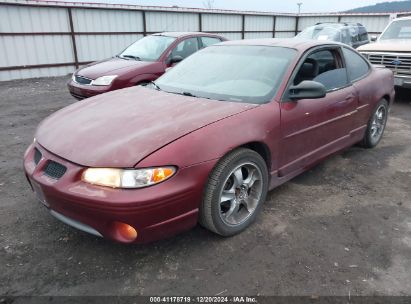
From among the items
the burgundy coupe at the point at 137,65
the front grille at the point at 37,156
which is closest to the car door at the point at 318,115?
the front grille at the point at 37,156

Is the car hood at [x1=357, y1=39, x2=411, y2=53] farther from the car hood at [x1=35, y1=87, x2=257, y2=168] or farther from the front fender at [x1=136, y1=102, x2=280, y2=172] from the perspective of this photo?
the car hood at [x1=35, y1=87, x2=257, y2=168]

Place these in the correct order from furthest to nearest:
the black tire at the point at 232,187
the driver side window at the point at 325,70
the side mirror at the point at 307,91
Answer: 1. the driver side window at the point at 325,70
2. the side mirror at the point at 307,91
3. the black tire at the point at 232,187

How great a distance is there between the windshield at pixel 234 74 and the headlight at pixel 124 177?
45.6 inches

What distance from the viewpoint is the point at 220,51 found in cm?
395

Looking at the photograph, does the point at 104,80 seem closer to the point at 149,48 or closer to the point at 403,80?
the point at 149,48

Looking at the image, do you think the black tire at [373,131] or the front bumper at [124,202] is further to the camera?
the black tire at [373,131]

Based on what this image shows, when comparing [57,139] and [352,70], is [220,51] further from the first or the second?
[57,139]

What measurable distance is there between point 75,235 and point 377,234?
2545 millimetres

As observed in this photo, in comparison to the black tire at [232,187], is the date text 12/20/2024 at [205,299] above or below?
below

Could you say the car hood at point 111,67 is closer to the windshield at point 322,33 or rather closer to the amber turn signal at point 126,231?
the amber turn signal at point 126,231

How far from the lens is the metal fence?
11.5 m

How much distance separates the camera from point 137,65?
697cm

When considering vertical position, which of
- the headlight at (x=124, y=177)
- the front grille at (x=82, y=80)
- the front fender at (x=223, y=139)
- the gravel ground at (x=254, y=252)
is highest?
the front fender at (x=223, y=139)

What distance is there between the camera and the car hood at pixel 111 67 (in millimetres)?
6715
